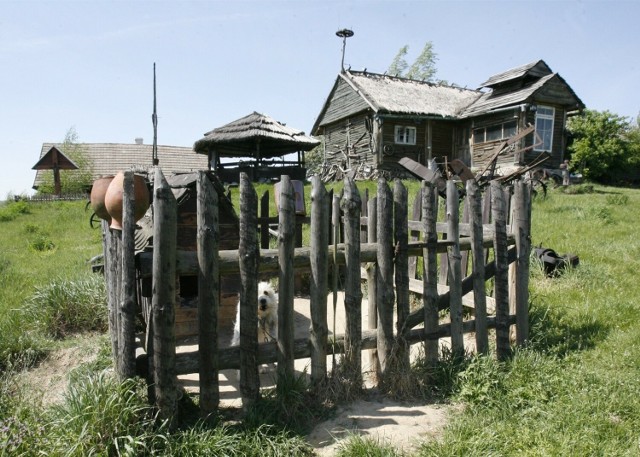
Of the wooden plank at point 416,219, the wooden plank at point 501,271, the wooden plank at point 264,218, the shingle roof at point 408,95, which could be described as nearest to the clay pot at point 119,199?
the wooden plank at point 501,271

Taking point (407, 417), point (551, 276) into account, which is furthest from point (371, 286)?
point (551, 276)

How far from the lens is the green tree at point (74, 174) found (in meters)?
28.2

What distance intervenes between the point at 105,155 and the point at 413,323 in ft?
117

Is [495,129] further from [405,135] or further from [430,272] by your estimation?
[430,272]

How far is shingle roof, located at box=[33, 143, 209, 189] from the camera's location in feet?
108

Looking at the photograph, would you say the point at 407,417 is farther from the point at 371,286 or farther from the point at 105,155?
the point at 105,155

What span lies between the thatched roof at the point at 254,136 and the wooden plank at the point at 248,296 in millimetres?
15613

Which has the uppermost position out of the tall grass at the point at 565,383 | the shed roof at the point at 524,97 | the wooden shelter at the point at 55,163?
the shed roof at the point at 524,97

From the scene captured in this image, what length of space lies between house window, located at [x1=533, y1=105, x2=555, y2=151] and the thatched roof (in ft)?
33.9

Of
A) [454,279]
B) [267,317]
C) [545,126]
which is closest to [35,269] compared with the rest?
[267,317]

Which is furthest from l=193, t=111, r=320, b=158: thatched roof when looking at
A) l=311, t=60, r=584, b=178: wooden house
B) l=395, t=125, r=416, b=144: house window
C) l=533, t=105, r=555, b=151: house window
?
l=533, t=105, r=555, b=151: house window

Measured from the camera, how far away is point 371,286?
13.8 ft

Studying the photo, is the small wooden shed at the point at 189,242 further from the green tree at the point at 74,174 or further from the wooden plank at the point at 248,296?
the green tree at the point at 74,174

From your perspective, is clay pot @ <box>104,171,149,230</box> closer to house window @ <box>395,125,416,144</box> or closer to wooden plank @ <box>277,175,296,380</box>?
wooden plank @ <box>277,175,296,380</box>
